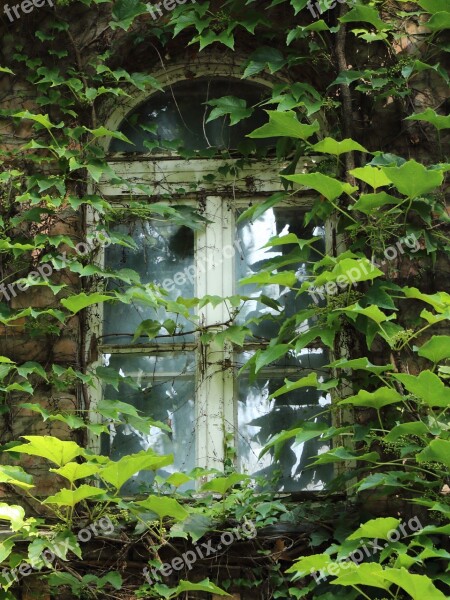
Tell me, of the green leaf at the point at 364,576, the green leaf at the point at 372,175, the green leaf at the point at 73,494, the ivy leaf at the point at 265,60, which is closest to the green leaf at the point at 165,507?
the green leaf at the point at 73,494

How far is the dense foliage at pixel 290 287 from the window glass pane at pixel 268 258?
0.20ft

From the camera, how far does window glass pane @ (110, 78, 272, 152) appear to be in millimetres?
3844

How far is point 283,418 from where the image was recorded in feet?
11.4

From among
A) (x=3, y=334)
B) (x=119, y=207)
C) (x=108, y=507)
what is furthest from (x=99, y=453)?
(x=119, y=207)

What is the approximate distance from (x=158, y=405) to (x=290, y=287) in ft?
2.51

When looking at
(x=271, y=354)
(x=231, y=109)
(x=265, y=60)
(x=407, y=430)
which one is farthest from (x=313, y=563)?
(x=265, y=60)

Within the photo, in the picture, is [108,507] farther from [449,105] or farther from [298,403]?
[449,105]

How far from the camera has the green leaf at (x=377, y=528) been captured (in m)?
2.64

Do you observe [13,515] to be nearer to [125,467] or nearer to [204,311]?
[125,467]

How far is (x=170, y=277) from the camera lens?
3.68 m

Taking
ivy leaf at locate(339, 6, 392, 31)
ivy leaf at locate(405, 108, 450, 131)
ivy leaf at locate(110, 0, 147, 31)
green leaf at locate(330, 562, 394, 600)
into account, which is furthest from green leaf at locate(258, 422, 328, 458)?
ivy leaf at locate(110, 0, 147, 31)

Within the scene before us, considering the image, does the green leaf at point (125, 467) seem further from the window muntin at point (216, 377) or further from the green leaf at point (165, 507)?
the window muntin at point (216, 377)

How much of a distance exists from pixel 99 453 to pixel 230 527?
63cm

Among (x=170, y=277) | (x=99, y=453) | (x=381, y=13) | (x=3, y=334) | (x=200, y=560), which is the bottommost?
(x=200, y=560)
